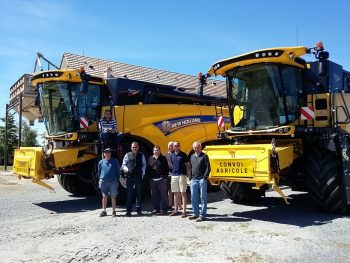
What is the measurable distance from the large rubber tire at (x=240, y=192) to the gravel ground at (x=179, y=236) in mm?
265

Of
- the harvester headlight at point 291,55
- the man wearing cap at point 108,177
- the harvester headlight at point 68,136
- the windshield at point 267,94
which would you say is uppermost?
the harvester headlight at point 291,55

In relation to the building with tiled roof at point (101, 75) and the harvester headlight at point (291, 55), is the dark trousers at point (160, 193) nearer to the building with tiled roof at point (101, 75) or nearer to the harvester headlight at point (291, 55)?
the harvester headlight at point (291, 55)

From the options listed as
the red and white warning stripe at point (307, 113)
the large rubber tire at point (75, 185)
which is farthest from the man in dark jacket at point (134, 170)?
the large rubber tire at point (75, 185)

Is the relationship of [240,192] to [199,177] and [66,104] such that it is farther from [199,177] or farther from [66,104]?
[66,104]

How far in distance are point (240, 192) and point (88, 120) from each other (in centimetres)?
437

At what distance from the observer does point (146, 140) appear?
10664mm

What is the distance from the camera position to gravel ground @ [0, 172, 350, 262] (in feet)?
17.9

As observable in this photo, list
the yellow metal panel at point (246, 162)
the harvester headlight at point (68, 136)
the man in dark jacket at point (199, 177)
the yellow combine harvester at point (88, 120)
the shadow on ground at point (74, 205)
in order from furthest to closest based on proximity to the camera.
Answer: the harvester headlight at point (68, 136) < the yellow combine harvester at point (88, 120) < the shadow on ground at point (74, 205) < the man in dark jacket at point (199, 177) < the yellow metal panel at point (246, 162)

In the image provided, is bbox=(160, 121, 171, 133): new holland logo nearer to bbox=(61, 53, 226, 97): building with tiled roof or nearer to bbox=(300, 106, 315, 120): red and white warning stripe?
bbox=(300, 106, 315, 120): red and white warning stripe

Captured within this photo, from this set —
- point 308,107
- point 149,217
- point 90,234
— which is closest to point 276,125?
point 308,107

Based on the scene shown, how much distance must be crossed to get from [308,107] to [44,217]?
6.09 metres

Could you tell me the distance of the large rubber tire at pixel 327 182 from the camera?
784 centimetres

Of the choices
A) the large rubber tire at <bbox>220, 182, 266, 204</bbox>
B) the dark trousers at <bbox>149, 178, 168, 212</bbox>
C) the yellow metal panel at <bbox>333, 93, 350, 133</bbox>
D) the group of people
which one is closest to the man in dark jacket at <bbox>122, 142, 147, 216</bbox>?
the group of people

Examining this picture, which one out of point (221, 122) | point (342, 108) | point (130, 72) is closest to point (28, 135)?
point (130, 72)
